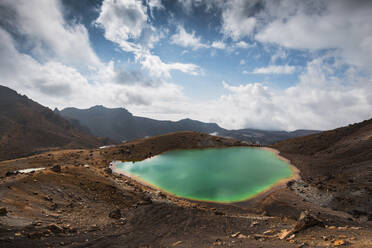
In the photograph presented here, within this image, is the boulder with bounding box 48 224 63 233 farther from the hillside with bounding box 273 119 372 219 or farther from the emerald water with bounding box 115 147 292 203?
the hillside with bounding box 273 119 372 219

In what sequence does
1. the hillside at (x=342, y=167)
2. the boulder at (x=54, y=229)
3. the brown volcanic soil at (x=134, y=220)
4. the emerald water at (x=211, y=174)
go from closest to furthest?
1. the brown volcanic soil at (x=134, y=220)
2. the boulder at (x=54, y=229)
3. the hillside at (x=342, y=167)
4. the emerald water at (x=211, y=174)

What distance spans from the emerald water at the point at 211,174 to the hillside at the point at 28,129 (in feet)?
329

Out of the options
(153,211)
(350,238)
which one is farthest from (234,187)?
(350,238)

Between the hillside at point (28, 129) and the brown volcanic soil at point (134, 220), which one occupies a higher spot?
the hillside at point (28, 129)

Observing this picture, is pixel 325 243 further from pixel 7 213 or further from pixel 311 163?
pixel 311 163

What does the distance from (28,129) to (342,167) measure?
17423 cm

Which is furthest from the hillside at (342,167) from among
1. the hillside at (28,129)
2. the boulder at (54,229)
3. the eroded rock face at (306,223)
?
the hillside at (28,129)

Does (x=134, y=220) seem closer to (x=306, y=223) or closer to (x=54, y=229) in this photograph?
(x=54, y=229)

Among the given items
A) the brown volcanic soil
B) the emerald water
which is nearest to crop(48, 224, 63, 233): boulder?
the brown volcanic soil

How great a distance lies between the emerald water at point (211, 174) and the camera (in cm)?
2483

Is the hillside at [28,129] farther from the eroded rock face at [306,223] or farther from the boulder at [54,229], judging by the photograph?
the eroded rock face at [306,223]

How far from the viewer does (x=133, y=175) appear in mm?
32594

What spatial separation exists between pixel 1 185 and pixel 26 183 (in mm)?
1730

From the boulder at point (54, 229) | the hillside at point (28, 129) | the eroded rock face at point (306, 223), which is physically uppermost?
the hillside at point (28, 129)
